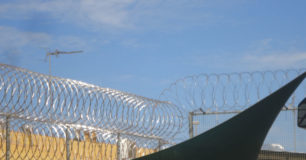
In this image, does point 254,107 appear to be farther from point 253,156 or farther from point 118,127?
point 118,127

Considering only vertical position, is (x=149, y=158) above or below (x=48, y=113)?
below

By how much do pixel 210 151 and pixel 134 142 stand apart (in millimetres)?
4306

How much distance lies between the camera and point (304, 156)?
12.5 metres

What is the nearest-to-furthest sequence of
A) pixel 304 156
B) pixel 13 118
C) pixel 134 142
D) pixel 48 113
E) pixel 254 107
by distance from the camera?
pixel 254 107, pixel 13 118, pixel 48 113, pixel 304 156, pixel 134 142

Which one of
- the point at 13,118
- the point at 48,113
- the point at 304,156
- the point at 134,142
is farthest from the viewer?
the point at 134,142

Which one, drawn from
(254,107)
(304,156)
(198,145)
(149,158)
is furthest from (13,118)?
(304,156)

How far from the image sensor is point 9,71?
9953 mm

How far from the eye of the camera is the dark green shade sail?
8.91m

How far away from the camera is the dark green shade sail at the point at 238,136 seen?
891 centimetres

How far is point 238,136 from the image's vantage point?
30.1 feet

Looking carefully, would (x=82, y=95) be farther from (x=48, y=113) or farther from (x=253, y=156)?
(x=253, y=156)

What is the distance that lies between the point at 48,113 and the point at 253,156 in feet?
12.9

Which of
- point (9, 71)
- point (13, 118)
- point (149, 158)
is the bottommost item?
point (149, 158)

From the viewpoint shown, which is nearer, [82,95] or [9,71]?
[9,71]
